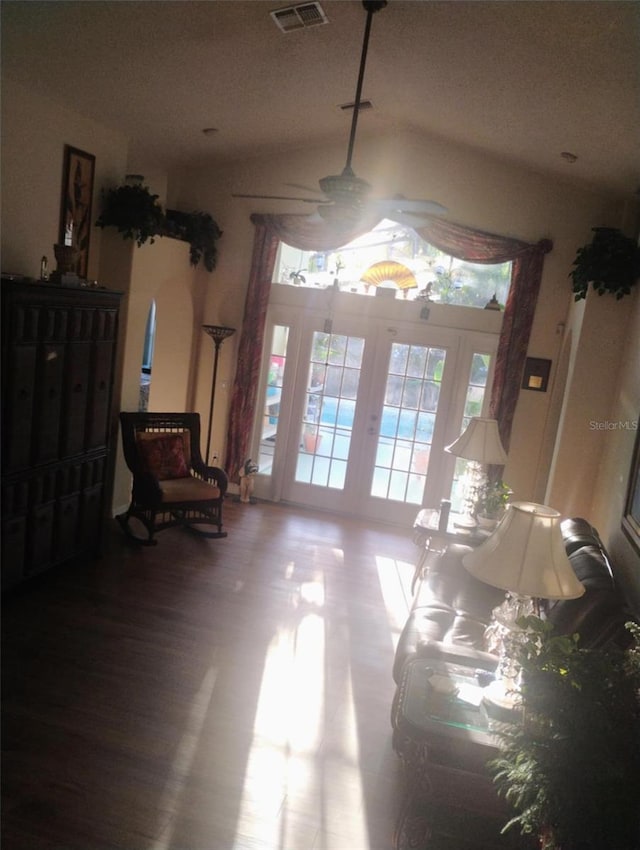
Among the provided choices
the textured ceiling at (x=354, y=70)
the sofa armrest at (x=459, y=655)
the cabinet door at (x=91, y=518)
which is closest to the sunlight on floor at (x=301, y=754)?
the sofa armrest at (x=459, y=655)

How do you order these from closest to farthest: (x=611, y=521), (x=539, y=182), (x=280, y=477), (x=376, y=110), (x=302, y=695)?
(x=302, y=695) → (x=611, y=521) → (x=376, y=110) → (x=539, y=182) → (x=280, y=477)

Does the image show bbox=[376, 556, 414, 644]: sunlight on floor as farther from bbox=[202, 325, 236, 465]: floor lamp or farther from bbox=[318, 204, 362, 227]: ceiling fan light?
bbox=[318, 204, 362, 227]: ceiling fan light

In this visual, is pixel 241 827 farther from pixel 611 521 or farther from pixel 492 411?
pixel 492 411

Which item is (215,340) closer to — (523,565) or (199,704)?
(199,704)

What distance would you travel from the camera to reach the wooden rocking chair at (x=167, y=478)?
18.9 ft

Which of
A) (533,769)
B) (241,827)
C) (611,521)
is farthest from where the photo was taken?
(611,521)

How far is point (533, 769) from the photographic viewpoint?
80.5 inches

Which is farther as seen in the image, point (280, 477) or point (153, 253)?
point (280, 477)

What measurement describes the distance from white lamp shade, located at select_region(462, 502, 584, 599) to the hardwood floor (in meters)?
1.24

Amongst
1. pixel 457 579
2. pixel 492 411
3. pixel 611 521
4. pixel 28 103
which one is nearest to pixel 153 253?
pixel 28 103

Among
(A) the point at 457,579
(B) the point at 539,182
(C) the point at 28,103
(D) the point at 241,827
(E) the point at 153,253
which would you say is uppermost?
(B) the point at 539,182

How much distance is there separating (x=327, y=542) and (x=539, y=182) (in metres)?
3.98

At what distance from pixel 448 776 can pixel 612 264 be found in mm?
4045

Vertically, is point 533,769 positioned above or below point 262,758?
above
